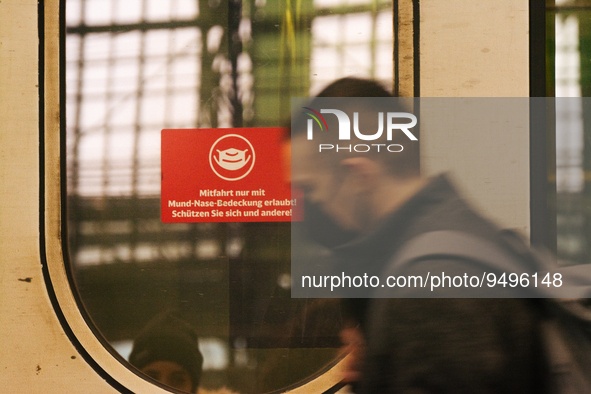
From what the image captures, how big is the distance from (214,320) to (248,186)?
16.3 inches

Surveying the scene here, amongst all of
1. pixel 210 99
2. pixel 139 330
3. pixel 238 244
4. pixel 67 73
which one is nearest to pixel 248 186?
pixel 238 244

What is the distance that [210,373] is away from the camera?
1.29 meters

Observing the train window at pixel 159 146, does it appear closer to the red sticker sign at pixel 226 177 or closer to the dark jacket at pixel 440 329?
the red sticker sign at pixel 226 177

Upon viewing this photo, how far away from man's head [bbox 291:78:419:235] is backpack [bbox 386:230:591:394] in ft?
0.56

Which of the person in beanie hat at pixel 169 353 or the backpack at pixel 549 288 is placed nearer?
the backpack at pixel 549 288

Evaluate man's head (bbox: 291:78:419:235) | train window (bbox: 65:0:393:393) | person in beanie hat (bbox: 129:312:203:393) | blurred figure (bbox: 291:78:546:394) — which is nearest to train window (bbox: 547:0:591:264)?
blurred figure (bbox: 291:78:546:394)

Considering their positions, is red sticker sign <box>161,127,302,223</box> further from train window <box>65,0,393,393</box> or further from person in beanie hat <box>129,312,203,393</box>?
person in beanie hat <box>129,312,203,393</box>

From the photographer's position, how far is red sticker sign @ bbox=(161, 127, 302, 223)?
125 cm

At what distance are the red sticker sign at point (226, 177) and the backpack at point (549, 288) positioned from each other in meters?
0.40

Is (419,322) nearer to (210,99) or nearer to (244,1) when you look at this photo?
(210,99)

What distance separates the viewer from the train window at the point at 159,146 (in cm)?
128

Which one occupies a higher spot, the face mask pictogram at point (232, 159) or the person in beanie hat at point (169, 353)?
the face mask pictogram at point (232, 159)

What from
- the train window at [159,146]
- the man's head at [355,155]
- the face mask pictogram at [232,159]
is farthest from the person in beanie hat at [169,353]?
the man's head at [355,155]

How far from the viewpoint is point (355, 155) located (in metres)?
1.25
